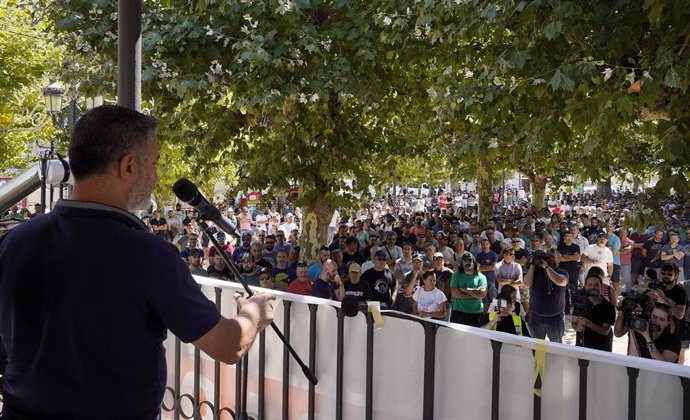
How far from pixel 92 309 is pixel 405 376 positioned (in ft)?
5.36

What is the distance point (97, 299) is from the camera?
2268 millimetres

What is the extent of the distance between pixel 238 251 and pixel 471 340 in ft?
41.9

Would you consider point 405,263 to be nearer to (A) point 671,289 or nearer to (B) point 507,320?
(B) point 507,320

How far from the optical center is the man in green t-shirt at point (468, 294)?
10109 millimetres

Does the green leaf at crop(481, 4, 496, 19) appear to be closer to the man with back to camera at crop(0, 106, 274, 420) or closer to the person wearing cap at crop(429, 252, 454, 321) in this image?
the person wearing cap at crop(429, 252, 454, 321)

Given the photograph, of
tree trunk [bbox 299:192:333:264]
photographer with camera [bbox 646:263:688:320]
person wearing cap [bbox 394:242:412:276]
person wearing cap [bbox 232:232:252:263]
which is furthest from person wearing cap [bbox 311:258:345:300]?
person wearing cap [bbox 232:232:252:263]

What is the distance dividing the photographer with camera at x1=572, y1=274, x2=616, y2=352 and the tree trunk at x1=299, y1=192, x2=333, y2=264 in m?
6.39

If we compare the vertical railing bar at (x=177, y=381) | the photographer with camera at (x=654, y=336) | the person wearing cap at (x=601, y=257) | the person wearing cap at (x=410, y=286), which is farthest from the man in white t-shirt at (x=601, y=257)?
the vertical railing bar at (x=177, y=381)

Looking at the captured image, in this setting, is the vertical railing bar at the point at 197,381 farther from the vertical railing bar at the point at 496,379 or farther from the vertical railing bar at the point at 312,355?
the vertical railing bar at the point at 496,379

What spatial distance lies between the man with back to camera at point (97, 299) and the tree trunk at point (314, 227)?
463 inches

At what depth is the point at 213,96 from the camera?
1258 cm

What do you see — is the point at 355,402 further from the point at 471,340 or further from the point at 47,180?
the point at 47,180

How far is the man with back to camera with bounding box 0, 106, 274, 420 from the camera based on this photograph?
2.27 metres

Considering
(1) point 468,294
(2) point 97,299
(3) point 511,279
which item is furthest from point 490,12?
(2) point 97,299
